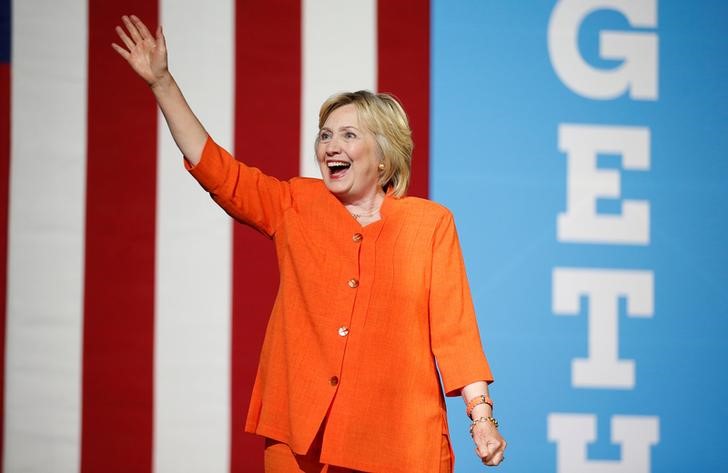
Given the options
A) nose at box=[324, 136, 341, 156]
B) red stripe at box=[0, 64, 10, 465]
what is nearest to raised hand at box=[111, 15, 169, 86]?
nose at box=[324, 136, 341, 156]

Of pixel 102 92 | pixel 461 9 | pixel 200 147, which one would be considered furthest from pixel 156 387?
pixel 461 9

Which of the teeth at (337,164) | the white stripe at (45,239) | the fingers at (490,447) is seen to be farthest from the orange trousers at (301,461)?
the white stripe at (45,239)

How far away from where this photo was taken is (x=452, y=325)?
1.54 meters

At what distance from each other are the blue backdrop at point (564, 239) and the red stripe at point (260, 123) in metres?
0.48

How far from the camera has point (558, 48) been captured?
115 inches

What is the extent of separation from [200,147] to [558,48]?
1768 mm

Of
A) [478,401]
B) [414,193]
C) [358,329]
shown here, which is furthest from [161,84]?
[414,193]

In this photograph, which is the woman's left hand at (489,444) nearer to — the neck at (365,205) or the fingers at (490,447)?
the fingers at (490,447)

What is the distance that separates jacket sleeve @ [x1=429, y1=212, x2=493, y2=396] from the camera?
1517mm

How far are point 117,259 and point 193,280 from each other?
24cm

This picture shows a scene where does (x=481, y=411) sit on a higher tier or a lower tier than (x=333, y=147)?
lower

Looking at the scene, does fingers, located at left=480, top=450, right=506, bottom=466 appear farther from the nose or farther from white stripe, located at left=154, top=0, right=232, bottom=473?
white stripe, located at left=154, top=0, right=232, bottom=473

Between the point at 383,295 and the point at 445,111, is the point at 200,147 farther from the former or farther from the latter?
the point at 445,111

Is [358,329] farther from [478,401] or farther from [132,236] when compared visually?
[132,236]
